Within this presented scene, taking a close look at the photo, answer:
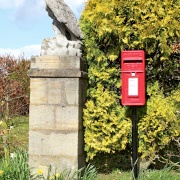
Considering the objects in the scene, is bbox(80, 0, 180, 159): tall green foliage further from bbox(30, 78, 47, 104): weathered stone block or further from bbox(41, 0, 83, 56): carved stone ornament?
bbox(30, 78, 47, 104): weathered stone block

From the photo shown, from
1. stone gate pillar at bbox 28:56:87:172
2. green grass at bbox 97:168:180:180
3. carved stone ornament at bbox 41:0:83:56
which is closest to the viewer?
green grass at bbox 97:168:180:180

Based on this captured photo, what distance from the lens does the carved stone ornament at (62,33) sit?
5348 mm

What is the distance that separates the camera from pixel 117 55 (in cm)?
557

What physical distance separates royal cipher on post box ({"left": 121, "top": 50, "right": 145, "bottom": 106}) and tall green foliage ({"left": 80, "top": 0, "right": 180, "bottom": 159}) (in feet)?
1.44

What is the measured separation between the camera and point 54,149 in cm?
521

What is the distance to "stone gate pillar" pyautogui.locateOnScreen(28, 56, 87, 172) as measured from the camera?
517 cm

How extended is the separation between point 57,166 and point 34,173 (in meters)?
0.37

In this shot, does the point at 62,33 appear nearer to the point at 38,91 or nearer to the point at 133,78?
the point at 38,91

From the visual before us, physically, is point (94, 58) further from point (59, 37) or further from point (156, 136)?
point (156, 136)

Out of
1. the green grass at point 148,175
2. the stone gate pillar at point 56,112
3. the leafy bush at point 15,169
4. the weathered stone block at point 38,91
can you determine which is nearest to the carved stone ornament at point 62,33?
the stone gate pillar at point 56,112

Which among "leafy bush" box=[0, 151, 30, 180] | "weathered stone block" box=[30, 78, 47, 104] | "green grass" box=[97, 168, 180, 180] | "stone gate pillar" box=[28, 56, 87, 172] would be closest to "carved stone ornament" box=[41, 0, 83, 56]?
"stone gate pillar" box=[28, 56, 87, 172]

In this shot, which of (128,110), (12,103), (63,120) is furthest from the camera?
(12,103)

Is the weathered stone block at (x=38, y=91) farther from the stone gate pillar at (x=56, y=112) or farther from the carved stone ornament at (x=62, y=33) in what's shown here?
the carved stone ornament at (x=62, y=33)

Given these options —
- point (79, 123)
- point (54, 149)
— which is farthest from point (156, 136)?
point (54, 149)
